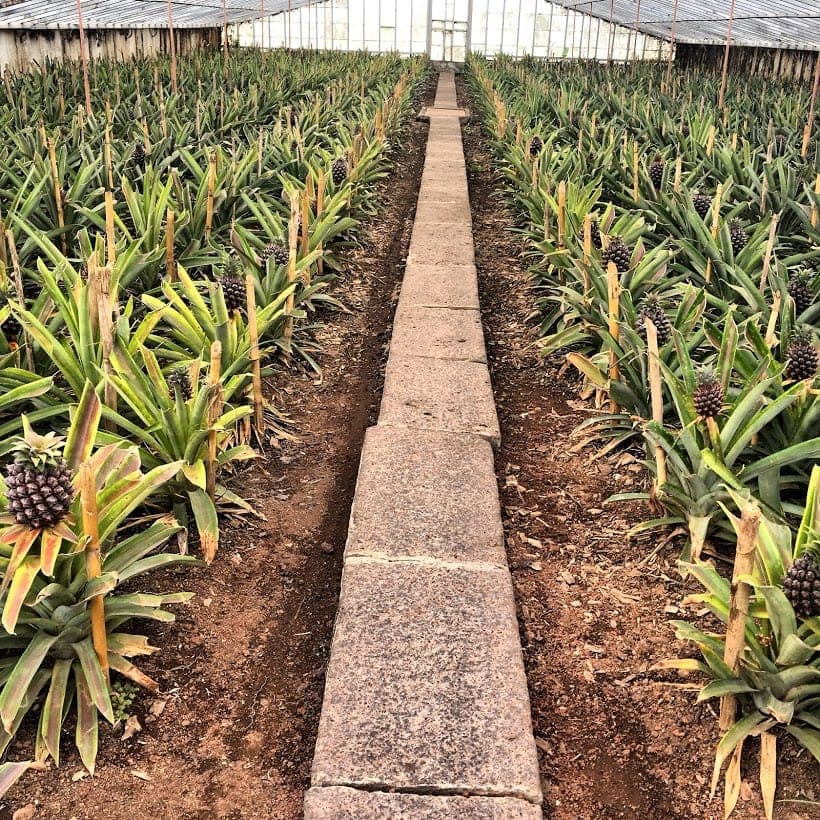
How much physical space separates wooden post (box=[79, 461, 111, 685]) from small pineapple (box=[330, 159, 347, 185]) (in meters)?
3.61

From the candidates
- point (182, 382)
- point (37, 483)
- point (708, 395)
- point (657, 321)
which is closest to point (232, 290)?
point (182, 382)

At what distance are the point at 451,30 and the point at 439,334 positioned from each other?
20.6 meters

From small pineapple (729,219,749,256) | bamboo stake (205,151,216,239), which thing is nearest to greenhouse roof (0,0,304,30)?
bamboo stake (205,151,216,239)

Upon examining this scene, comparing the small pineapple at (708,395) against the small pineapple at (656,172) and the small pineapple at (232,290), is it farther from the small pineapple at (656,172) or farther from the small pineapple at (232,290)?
the small pineapple at (656,172)

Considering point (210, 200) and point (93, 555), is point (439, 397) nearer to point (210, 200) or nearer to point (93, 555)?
point (210, 200)

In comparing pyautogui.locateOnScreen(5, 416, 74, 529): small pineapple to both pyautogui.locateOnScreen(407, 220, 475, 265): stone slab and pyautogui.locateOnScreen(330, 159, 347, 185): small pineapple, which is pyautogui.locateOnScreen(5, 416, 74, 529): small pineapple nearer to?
pyautogui.locateOnScreen(407, 220, 475, 265): stone slab

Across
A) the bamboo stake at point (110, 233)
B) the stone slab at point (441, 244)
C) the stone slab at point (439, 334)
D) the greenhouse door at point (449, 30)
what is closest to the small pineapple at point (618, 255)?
the stone slab at point (439, 334)

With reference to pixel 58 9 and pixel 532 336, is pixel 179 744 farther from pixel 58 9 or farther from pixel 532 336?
pixel 58 9

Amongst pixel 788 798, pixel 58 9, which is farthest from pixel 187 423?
pixel 58 9

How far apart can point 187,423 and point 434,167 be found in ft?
19.8

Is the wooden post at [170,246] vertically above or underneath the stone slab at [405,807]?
above

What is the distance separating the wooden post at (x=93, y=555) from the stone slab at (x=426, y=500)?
663 millimetres

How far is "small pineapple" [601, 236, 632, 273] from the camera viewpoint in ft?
10.8

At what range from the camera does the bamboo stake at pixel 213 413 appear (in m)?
2.16
